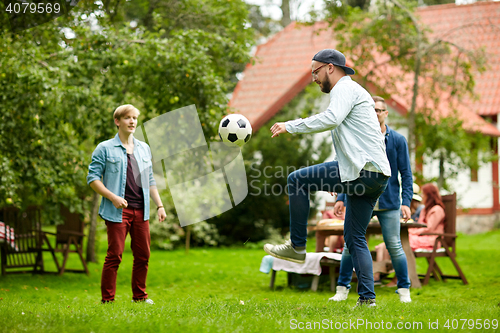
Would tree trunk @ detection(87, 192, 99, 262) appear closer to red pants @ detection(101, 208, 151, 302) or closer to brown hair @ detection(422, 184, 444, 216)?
red pants @ detection(101, 208, 151, 302)

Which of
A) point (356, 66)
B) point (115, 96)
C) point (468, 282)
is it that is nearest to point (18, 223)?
point (115, 96)

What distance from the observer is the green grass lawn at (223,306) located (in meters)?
3.32

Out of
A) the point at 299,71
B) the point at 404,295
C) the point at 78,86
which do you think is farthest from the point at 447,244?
the point at 299,71

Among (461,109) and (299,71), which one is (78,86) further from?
(461,109)

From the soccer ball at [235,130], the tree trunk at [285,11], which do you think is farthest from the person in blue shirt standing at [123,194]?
the tree trunk at [285,11]

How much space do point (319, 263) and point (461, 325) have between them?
3.01 m

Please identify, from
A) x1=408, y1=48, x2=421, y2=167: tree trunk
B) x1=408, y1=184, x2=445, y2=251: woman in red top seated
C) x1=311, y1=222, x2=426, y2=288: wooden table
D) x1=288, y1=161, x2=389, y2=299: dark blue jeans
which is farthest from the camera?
x1=408, y1=48, x2=421, y2=167: tree trunk

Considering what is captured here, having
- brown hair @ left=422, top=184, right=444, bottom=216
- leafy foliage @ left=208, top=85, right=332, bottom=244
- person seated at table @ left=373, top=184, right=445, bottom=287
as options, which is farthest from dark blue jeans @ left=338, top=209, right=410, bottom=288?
leafy foliage @ left=208, top=85, right=332, bottom=244

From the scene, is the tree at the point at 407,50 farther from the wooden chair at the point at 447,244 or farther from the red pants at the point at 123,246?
the red pants at the point at 123,246

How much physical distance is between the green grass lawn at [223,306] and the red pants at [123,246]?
0.64 ft

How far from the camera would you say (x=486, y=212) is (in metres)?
17.4

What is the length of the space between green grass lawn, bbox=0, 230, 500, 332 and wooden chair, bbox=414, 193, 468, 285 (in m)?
0.19

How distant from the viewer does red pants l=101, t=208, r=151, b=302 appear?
452 cm

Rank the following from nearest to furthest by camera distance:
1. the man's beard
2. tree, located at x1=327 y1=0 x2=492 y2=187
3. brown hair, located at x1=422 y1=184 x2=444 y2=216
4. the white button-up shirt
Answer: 1. the white button-up shirt
2. the man's beard
3. brown hair, located at x1=422 y1=184 x2=444 y2=216
4. tree, located at x1=327 y1=0 x2=492 y2=187
